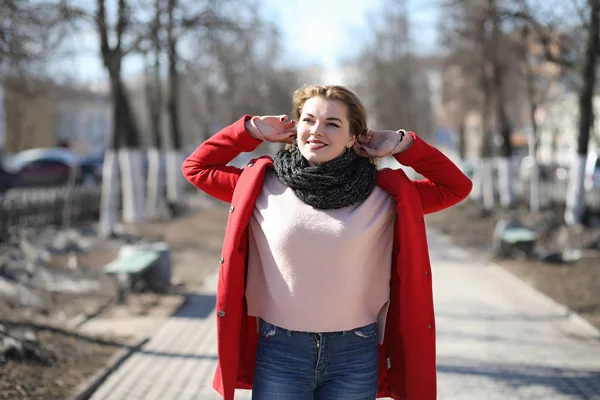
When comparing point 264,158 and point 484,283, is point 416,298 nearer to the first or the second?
point 264,158

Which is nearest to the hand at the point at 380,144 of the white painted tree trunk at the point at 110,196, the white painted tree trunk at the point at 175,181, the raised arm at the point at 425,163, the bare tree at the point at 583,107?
the raised arm at the point at 425,163

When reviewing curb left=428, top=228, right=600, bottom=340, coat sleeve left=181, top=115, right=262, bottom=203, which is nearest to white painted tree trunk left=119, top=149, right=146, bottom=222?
curb left=428, top=228, right=600, bottom=340

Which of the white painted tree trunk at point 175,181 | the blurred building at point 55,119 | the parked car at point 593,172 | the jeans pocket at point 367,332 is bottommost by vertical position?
the blurred building at point 55,119

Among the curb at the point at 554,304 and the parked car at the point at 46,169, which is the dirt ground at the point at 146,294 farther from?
the parked car at the point at 46,169

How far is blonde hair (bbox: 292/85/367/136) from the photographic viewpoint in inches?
121

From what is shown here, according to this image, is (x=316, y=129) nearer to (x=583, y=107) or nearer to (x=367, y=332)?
(x=367, y=332)

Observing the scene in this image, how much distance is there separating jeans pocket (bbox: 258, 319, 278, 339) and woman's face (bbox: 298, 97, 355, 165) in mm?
613

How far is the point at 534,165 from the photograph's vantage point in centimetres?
2055

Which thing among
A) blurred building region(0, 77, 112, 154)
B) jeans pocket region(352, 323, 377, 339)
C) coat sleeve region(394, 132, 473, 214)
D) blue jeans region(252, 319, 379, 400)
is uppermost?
coat sleeve region(394, 132, 473, 214)

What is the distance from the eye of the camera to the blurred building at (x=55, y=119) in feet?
176

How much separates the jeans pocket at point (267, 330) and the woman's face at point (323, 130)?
0.61 m

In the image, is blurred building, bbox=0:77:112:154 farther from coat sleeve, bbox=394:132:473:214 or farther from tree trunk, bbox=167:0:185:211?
coat sleeve, bbox=394:132:473:214

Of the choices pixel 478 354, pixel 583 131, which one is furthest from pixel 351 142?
pixel 583 131

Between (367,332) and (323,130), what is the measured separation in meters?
0.76
